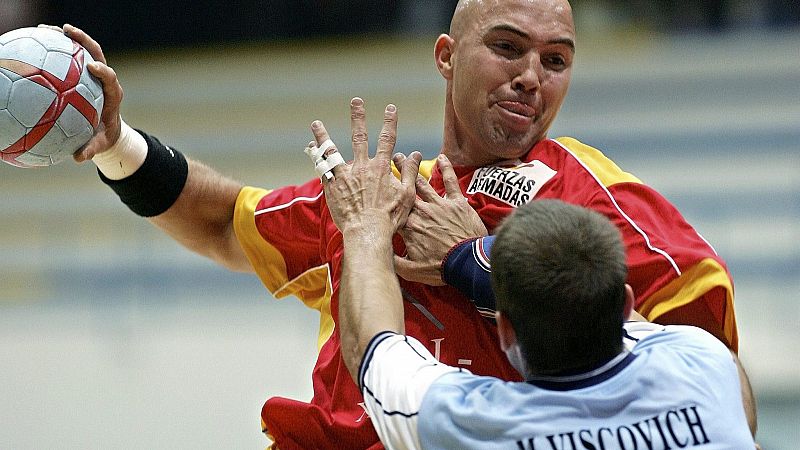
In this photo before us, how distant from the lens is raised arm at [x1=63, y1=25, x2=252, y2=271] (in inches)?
130

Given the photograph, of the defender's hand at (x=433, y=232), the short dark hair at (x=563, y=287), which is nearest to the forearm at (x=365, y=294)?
the defender's hand at (x=433, y=232)

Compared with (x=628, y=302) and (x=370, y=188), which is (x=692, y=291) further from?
(x=370, y=188)

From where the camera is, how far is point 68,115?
2.90 m

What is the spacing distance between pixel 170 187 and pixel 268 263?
0.42 m

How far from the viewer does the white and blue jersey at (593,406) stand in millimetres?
2045

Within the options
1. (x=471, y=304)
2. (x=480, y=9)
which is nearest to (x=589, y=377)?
(x=471, y=304)

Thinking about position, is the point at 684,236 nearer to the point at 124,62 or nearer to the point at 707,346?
the point at 707,346

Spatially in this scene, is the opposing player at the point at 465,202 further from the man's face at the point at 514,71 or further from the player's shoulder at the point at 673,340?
the player's shoulder at the point at 673,340

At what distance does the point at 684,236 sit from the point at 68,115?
1.73m

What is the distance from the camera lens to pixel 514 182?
2.95 meters

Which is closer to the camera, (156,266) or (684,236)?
(684,236)

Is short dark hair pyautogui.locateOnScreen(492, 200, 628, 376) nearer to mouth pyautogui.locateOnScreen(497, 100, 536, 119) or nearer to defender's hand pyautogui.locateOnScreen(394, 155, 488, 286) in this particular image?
defender's hand pyautogui.locateOnScreen(394, 155, 488, 286)

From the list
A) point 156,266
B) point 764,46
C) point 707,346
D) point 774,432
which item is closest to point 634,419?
point 707,346

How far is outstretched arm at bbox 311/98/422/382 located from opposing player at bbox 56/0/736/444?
0.07 metres
